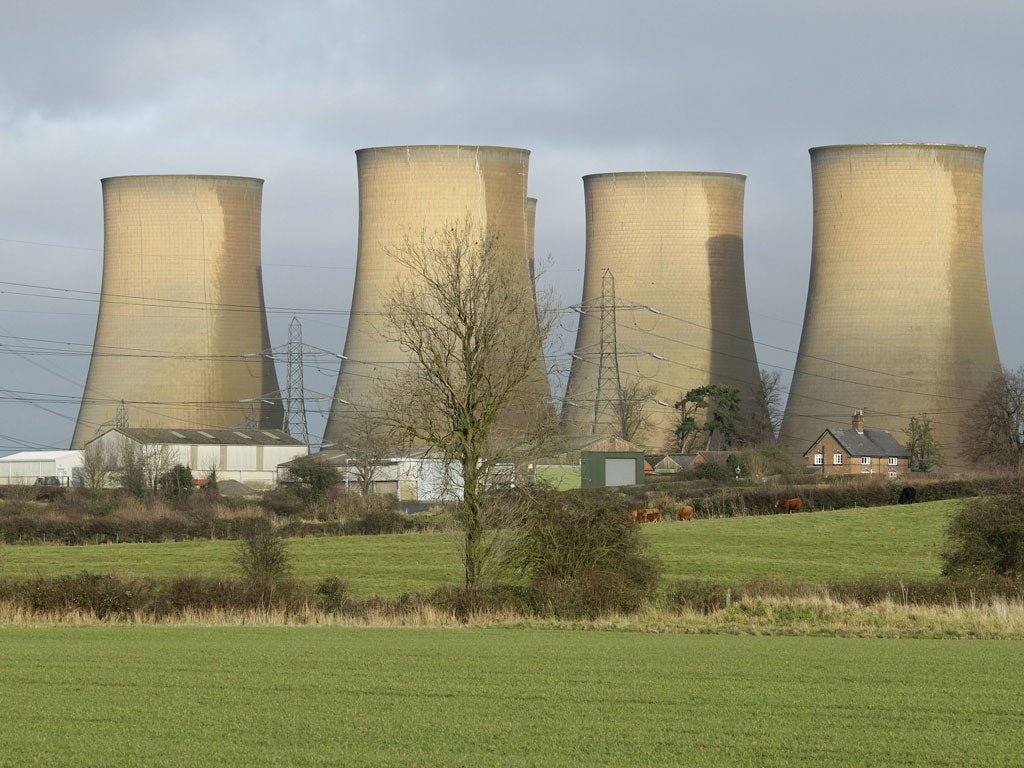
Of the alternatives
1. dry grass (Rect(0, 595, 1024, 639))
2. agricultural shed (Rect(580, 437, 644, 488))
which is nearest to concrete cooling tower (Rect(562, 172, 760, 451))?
agricultural shed (Rect(580, 437, 644, 488))

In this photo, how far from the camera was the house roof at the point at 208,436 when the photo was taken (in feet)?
117

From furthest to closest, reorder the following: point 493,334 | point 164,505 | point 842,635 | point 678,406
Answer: point 678,406, point 164,505, point 493,334, point 842,635

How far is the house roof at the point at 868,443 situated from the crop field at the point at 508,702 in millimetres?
25351

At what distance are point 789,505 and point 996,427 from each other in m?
12.1

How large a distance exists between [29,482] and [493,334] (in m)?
29.5

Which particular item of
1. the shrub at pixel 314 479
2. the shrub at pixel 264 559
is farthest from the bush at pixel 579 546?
the shrub at pixel 314 479

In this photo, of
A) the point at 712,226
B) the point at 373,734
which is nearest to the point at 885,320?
the point at 712,226

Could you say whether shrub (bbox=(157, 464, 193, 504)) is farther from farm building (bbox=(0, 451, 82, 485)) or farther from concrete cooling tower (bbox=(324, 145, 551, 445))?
farm building (bbox=(0, 451, 82, 485))

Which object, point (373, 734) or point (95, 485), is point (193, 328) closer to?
point (95, 485)

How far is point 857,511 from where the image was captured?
25.1 metres

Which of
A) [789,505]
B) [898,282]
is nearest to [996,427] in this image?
[898,282]

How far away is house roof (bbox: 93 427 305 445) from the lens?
117 feet

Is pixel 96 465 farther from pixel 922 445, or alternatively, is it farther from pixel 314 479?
pixel 922 445

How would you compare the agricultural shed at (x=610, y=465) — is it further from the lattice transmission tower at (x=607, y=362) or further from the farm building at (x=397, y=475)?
the farm building at (x=397, y=475)
